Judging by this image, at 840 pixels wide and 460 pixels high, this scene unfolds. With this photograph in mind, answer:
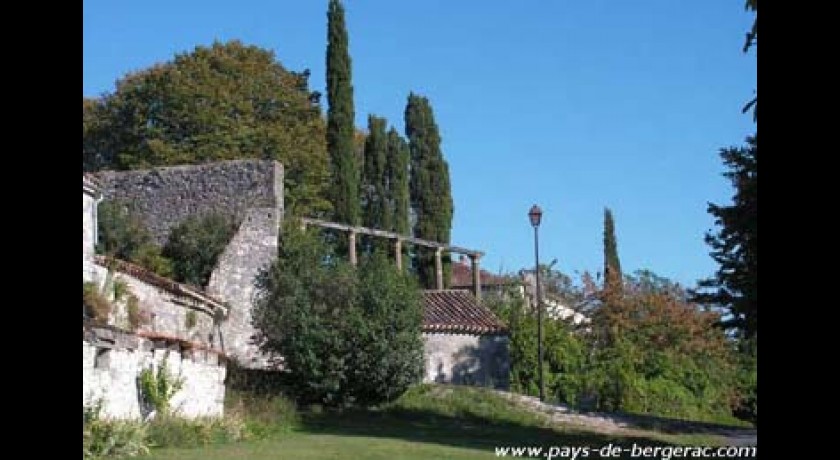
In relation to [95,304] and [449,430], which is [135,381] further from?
[449,430]

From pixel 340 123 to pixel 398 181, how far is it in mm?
4516

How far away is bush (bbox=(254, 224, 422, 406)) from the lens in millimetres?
21359

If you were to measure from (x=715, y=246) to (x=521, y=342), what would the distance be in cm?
1062

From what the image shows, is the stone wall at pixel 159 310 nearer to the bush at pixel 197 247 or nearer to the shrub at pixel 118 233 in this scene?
the bush at pixel 197 247

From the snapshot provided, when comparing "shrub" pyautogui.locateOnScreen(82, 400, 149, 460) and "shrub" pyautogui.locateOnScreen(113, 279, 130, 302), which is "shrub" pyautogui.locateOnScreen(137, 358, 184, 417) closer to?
"shrub" pyautogui.locateOnScreen(82, 400, 149, 460)

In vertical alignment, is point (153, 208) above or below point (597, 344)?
above

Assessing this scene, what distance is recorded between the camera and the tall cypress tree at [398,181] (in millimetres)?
38188

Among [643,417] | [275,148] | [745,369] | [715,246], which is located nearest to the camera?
[715,246]

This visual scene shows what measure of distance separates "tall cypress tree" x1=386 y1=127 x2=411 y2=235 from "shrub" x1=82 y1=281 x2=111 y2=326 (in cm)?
1935

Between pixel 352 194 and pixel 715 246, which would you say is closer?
pixel 715 246

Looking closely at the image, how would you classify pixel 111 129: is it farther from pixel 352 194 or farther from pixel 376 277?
pixel 376 277

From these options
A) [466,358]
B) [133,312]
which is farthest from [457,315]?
[133,312]

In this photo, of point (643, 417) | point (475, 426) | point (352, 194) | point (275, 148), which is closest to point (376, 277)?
point (475, 426)
